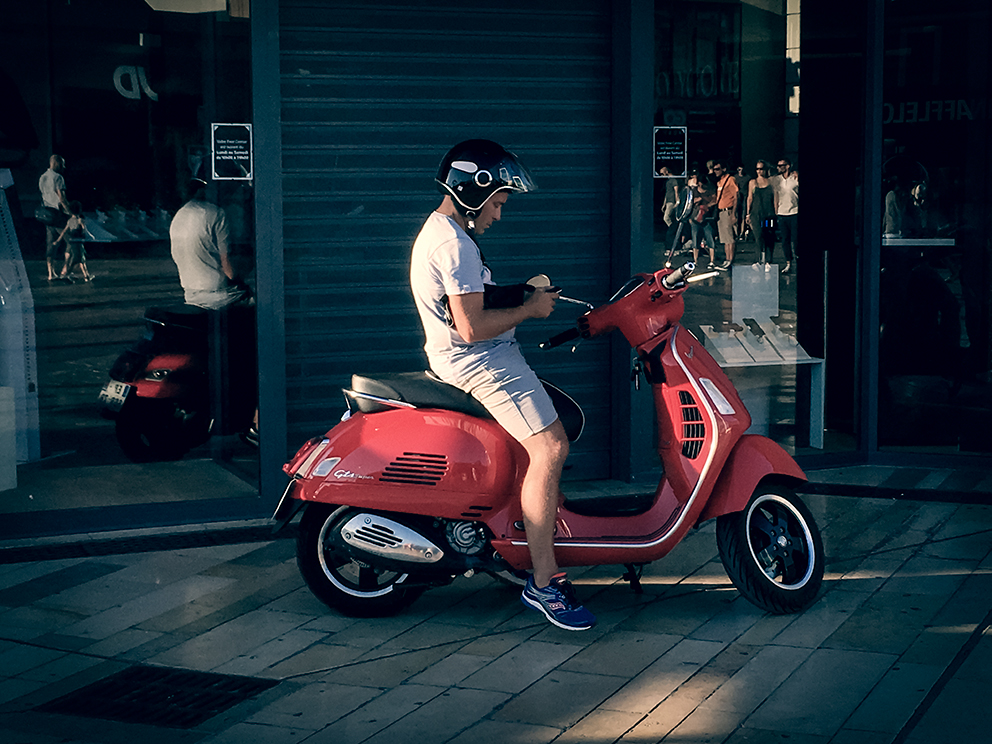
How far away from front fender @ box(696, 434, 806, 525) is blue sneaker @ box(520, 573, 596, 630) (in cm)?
61

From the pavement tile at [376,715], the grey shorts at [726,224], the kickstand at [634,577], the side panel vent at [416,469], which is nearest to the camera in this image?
the pavement tile at [376,715]

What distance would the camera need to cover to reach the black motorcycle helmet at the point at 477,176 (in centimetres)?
525

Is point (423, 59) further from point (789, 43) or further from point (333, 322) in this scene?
point (789, 43)

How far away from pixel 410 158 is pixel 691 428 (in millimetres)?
2900

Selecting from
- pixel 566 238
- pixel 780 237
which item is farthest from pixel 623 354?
pixel 780 237

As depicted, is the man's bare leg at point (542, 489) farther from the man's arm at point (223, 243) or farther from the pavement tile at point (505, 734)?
the man's arm at point (223, 243)

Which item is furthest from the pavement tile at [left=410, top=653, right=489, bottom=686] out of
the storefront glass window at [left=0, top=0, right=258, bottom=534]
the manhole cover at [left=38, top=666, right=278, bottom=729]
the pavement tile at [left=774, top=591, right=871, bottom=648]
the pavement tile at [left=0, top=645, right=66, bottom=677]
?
the storefront glass window at [left=0, top=0, right=258, bottom=534]

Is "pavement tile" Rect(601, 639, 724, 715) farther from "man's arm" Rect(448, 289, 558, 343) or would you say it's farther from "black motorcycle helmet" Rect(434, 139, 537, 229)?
"black motorcycle helmet" Rect(434, 139, 537, 229)

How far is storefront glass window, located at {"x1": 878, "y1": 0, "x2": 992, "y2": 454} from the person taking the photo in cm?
838

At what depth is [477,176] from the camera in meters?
5.25

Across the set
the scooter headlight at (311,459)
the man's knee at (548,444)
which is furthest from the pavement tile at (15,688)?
the man's knee at (548,444)

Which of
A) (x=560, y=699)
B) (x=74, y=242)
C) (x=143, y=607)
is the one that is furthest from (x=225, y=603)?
(x=74, y=242)

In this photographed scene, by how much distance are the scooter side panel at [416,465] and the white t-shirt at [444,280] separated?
240 millimetres

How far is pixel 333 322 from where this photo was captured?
25.3ft
